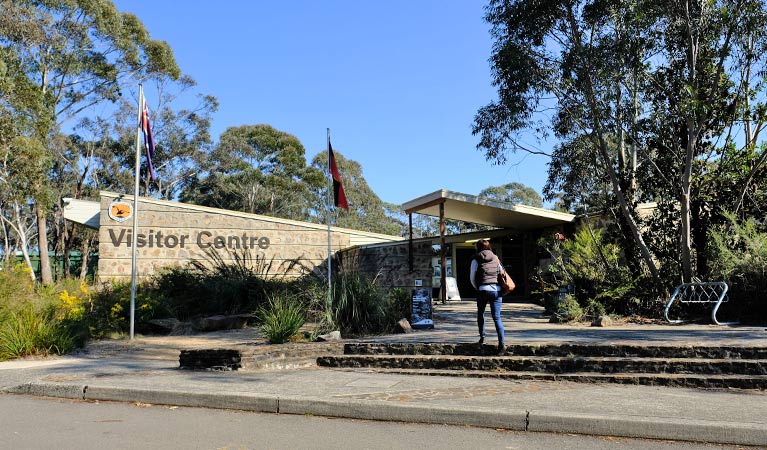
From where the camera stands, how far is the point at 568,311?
1304cm

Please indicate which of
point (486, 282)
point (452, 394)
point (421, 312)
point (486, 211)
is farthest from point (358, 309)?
point (486, 211)

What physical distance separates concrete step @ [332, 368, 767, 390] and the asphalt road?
225 cm

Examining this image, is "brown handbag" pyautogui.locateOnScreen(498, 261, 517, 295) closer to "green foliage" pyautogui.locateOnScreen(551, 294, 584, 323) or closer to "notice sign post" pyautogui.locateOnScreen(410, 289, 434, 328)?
"notice sign post" pyautogui.locateOnScreen(410, 289, 434, 328)

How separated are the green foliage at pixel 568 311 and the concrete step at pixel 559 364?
16.6 ft

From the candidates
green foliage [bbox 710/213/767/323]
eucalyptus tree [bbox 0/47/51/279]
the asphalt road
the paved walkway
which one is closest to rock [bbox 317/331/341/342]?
the paved walkway

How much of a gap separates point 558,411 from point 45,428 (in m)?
4.99

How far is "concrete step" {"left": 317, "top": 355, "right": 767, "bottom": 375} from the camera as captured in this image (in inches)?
288

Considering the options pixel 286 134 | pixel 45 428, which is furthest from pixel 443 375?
pixel 286 134

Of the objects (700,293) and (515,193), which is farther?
(515,193)

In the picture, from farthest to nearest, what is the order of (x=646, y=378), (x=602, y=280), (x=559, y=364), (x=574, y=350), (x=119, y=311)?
(x=602, y=280) < (x=119, y=311) < (x=574, y=350) < (x=559, y=364) < (x=646, y=378)

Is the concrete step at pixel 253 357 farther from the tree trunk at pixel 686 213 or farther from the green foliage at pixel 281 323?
the tree trunk at pixel 686 213

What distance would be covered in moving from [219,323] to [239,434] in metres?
9.43

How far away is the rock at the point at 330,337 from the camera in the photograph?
34.6ft

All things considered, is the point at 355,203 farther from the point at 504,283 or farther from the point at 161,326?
the point at 504,283
